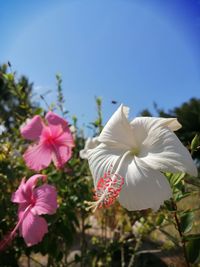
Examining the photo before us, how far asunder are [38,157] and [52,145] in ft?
0.22

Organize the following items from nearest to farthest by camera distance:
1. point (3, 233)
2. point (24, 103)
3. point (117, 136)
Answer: point (117, 136), point (3, 233), point (24, 103)

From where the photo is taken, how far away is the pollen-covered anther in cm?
62

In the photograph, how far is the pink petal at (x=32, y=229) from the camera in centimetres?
93

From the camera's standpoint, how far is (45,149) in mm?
1191

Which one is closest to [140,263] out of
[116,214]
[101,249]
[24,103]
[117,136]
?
[116,214]

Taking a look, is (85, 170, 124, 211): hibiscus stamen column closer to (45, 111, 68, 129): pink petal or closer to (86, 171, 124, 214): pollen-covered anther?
(86, 171, 124, 214): pollen-covered anther

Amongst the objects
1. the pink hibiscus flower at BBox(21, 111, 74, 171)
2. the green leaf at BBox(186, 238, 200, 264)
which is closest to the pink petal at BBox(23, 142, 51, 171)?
the pink hibiscus flower at BBox(21, 111, 74, 171)

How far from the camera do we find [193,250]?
722 millimetres

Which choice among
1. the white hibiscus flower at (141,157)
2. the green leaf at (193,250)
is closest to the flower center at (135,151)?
the white hibiscus flower at (141,157)

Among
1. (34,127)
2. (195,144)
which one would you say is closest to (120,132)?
(195,144)

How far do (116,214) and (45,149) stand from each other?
57.4 inches

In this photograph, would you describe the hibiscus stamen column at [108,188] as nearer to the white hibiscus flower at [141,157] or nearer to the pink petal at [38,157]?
the white hibiscus flower at [141,157]

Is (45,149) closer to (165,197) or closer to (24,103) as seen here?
(24,103)

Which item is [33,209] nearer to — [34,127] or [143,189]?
[34,127]
